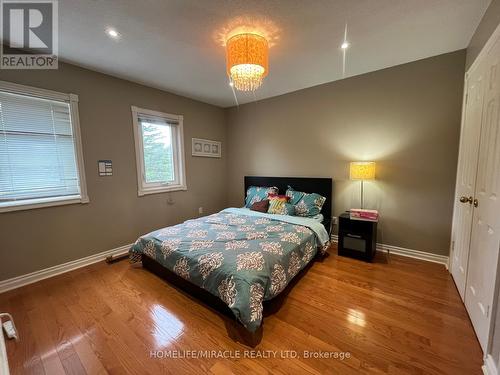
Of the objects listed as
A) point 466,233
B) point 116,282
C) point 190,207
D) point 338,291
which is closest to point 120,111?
point 190,207

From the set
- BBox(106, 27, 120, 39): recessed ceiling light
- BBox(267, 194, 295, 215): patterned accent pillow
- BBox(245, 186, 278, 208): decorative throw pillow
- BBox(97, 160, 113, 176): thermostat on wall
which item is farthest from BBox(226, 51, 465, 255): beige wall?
BBox(97, 160, 113, 176): thermostat on wall

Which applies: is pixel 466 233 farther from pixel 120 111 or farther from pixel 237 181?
pixel 120 111

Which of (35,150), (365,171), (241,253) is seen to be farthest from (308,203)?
(35,150)

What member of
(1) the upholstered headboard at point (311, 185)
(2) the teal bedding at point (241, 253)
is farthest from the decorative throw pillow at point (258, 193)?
(2) the teal bedding at point (241, 253)

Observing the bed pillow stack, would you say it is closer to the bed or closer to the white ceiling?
the bed

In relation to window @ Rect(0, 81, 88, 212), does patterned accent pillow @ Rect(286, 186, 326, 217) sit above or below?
below

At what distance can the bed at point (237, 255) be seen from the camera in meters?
1.59

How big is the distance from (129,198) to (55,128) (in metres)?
1.17

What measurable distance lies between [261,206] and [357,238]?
1.39 meters

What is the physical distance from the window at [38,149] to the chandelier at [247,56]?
2044mm

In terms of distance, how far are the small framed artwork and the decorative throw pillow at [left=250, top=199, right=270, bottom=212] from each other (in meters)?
1.49

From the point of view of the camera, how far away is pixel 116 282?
229cm

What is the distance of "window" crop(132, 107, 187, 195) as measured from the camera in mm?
3168

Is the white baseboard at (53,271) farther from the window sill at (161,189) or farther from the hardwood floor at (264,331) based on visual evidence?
the window sill at (161,189)
